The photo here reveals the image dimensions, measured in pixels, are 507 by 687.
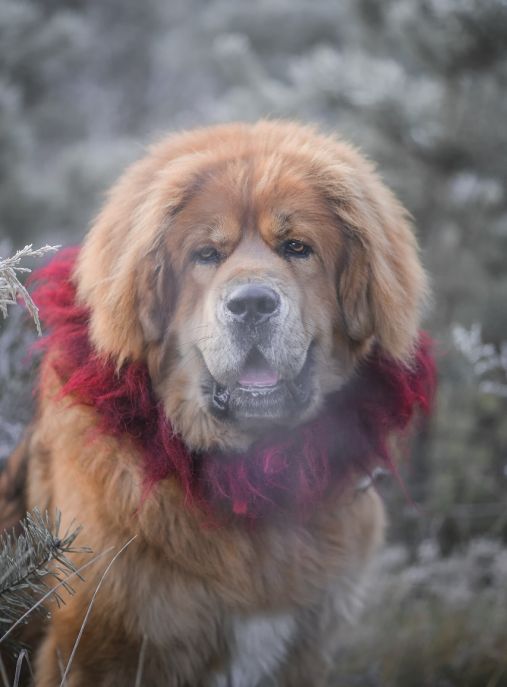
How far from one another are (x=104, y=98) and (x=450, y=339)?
8910 mm

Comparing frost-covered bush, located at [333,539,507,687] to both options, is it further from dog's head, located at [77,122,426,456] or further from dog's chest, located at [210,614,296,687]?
dog's head, located at [77,122,426,456]

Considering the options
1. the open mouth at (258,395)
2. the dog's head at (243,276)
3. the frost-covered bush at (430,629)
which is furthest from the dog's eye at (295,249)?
the frost-covered bush at (430,629)

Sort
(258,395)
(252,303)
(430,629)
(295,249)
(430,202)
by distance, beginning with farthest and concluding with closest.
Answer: (430,202) → (430,629) → (295,249) → (258,395) → (252,303)

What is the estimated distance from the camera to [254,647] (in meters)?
2.41

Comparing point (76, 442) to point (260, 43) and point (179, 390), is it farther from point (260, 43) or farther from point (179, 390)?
point (260, 43)

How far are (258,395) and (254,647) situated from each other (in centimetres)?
80

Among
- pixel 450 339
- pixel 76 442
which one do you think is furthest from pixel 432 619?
pixel 76 442

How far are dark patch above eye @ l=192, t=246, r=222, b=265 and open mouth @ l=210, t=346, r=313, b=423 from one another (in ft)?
1.11

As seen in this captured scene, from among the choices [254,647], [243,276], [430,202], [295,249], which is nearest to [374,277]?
[295,249]

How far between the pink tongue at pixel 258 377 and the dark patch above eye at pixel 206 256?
370mm

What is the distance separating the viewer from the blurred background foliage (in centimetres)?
378

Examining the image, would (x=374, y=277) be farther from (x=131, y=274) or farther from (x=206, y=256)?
(x=131, y=274)

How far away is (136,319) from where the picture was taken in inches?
95.0

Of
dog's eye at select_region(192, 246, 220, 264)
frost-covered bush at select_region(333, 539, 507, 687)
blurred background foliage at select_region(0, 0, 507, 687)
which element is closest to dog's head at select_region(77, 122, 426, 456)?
dog's eye at select_region(192, 246, 220, 264)
